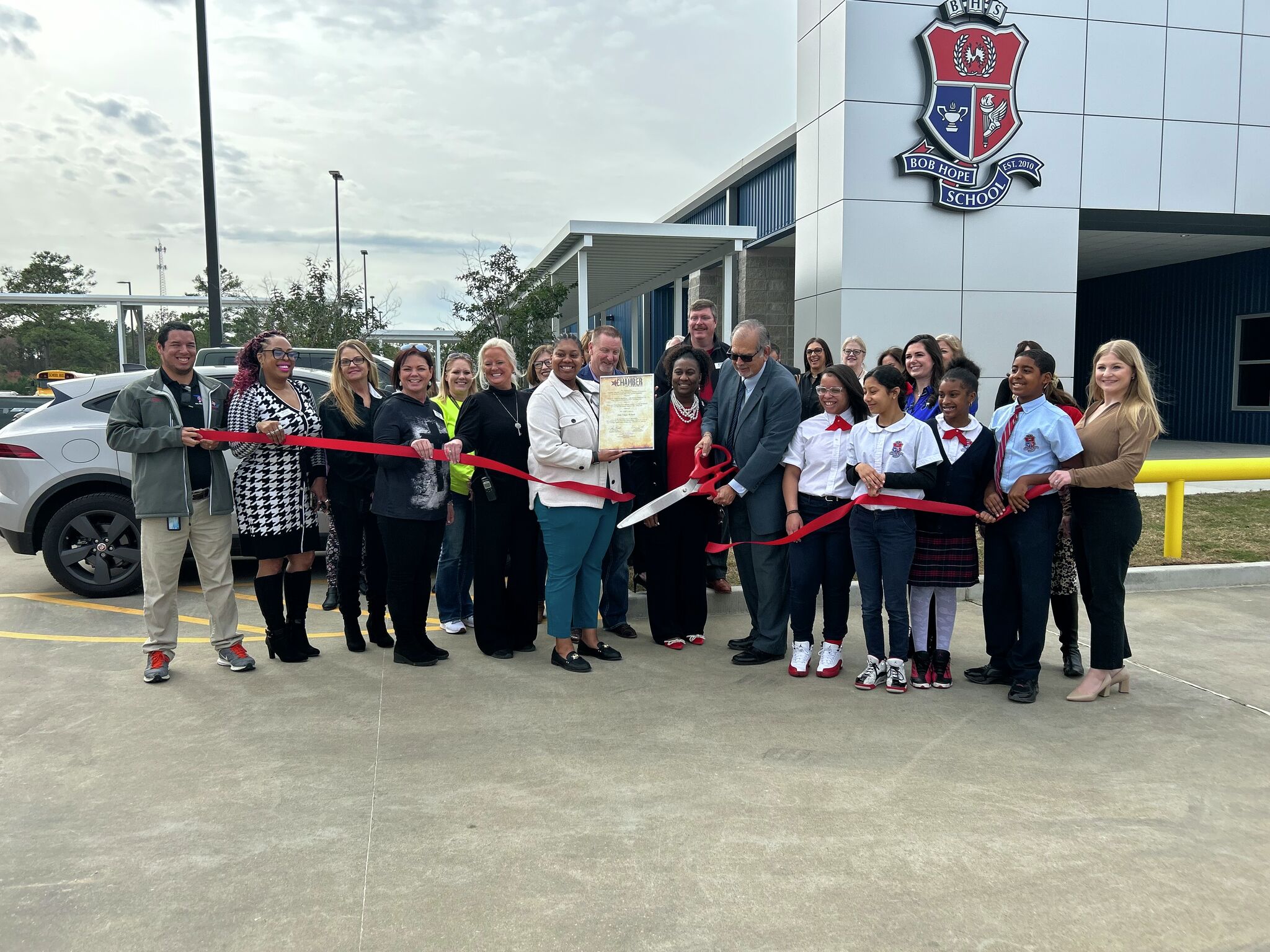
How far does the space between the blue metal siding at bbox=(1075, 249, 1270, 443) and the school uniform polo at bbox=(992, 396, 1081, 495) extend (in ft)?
53.2

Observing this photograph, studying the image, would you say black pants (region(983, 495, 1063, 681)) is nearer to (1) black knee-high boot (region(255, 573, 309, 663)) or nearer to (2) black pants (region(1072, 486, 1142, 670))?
(2) black pants (region(1072, 486, 1142, 670))

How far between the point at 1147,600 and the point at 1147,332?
17571 mm

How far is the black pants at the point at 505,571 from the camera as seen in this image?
5473 mm

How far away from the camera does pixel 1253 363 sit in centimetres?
1906

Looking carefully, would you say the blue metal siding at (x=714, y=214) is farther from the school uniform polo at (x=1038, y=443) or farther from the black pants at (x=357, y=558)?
the school uniform polo at (x=1038, y=443)

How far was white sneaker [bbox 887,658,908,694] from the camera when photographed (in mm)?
4922

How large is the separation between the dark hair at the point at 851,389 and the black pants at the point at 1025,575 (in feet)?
3.11

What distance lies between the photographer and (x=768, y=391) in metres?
5.34

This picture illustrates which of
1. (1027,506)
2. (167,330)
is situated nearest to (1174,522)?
(1027,506)

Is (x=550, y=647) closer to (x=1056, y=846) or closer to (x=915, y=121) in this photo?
(x=1056, y=846)

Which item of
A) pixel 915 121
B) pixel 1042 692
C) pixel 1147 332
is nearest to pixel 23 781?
pixel 1042 692

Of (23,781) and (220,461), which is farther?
(220,461)

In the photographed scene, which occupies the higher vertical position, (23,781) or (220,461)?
(220,461)

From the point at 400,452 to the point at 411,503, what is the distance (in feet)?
1.00
